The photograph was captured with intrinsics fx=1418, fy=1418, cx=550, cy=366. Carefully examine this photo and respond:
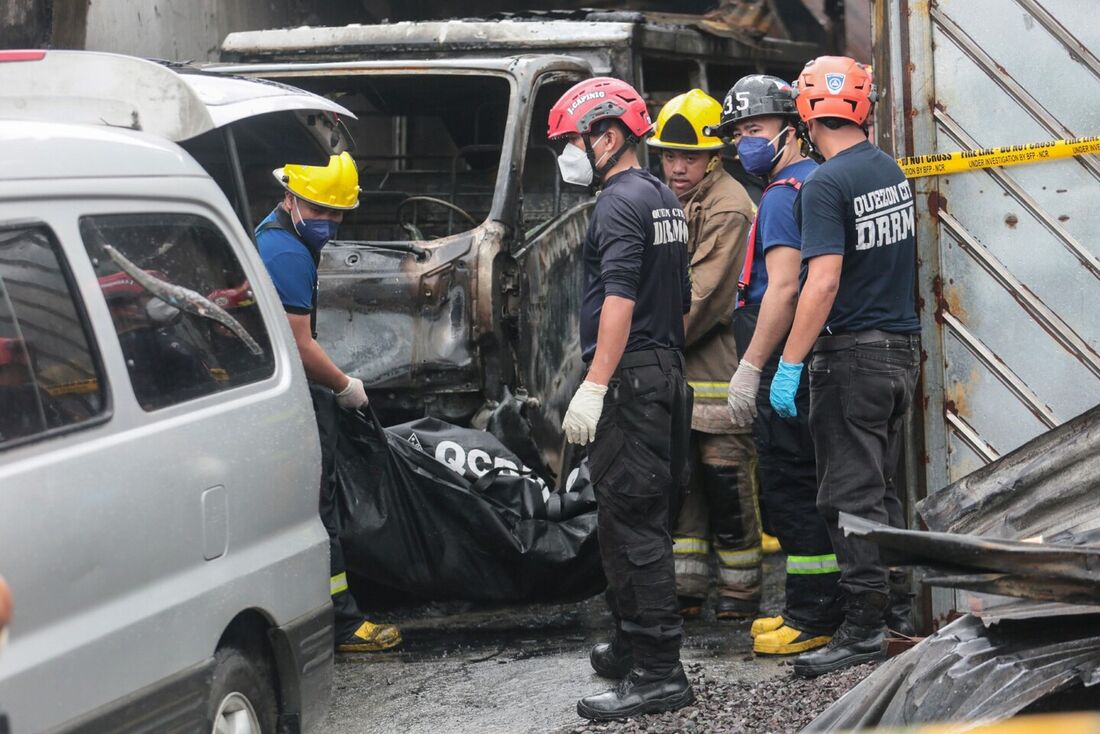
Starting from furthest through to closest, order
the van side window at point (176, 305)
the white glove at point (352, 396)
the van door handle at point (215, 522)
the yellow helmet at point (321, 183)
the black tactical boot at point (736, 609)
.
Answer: the black tactical boot at point (736, 609) < the white glove at point (352, 396) < the yellow helmet at point (321, 183) < the van door handle at point (215, 522) < the van side window at point (176, 305)

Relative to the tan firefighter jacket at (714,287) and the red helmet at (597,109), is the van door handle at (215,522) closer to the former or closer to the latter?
the red helmet at (597,109)

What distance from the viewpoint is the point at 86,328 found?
9.52 feet

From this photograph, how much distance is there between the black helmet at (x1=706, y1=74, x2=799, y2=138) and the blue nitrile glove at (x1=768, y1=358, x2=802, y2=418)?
1.05 meters

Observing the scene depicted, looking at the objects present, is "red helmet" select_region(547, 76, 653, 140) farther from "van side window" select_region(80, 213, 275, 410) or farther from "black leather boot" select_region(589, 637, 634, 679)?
"black leather boot" select_region(589, 637, 634, 679)

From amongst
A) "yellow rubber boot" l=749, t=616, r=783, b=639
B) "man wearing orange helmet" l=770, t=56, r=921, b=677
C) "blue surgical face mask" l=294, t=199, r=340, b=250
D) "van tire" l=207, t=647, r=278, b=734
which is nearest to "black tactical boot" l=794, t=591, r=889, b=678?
"man wearing orange helmet" l=770, t=56, r=921, b=677

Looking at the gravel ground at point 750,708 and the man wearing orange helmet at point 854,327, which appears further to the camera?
the man wearing orange helmet at point 854,327

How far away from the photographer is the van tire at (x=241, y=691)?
319 cm

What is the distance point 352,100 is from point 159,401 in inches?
164

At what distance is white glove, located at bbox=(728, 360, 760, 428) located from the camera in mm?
4887

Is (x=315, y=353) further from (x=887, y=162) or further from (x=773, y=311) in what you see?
(x=887, y=162)

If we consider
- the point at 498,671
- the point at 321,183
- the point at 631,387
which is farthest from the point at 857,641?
the point at 321,183

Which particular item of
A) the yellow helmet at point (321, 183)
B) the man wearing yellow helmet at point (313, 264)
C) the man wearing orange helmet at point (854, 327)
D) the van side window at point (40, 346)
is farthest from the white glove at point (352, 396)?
the van side window at point (40, 346)

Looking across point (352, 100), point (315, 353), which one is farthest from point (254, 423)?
point (352, 100)

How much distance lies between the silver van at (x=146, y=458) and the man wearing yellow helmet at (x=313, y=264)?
115cm
